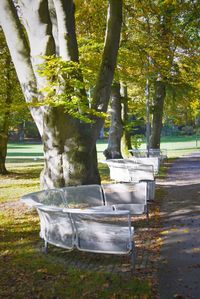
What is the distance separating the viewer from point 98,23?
15977mm

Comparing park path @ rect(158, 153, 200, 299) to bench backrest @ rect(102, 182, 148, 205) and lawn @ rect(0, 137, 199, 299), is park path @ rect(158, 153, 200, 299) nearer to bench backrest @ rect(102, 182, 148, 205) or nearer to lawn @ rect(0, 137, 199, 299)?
lawn @ rect(0, 137, 199, 299)

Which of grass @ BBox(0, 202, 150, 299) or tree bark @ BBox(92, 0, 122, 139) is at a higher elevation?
tree bark @ BBox(92, 0, 122, 139)

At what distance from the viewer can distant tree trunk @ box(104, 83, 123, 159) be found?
67.6ft

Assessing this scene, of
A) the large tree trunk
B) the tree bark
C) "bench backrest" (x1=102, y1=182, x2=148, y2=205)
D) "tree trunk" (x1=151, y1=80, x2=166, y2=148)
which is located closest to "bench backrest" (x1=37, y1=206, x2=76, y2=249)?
"bench backrest" (x1=102, y1=182, x2=148, y2=205)

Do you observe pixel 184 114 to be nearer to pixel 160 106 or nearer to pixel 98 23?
pixel 160 106

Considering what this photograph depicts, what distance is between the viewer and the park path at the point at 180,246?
5074mm

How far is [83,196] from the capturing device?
8.36 meters

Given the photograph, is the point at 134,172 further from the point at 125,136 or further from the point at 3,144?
the point at 125,136

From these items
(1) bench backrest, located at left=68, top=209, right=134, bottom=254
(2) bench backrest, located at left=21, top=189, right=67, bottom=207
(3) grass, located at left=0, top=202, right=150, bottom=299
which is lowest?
(3) grass, located at left=0, top=202, right=150, bottom=299

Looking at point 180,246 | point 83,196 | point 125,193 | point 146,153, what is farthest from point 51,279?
point 146,153

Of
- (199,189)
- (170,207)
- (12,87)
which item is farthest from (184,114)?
(170,207)

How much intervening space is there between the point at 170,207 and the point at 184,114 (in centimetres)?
4045

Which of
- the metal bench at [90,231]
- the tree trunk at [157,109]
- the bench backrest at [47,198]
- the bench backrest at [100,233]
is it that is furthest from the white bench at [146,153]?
the bench backrest at [100,233]

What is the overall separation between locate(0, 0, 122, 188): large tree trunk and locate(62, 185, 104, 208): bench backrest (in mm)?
1691
